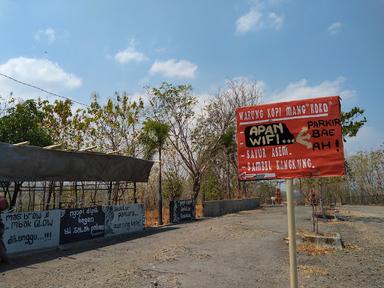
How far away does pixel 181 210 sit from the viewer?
2373cm

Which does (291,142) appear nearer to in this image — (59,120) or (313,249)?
(313,249)

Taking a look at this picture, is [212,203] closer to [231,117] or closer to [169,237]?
[231,117]

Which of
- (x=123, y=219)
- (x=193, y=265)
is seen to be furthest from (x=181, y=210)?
(x=193, y=265)

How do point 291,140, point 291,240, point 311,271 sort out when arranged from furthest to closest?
1. point 311,271
2. point 291,140
3. point 291,240

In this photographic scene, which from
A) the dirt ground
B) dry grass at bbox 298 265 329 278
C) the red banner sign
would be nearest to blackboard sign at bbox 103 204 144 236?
the dirt ground

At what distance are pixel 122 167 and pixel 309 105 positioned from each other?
1483 cm

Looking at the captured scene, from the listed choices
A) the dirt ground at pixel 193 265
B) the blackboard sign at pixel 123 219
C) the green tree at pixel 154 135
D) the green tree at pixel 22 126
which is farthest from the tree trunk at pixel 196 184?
the dirt ground at pixel 193 265

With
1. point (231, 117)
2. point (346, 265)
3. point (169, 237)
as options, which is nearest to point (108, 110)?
point (231, 117)

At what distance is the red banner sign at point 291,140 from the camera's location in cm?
419

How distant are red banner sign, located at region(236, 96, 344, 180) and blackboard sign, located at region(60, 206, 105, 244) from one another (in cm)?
1066

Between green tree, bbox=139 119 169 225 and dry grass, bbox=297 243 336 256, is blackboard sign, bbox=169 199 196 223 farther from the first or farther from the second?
dry grass, bbox=297 243 336 256

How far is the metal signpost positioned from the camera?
419cm

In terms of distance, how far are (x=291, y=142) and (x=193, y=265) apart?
20.2 ft

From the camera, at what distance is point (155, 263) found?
990 cm
